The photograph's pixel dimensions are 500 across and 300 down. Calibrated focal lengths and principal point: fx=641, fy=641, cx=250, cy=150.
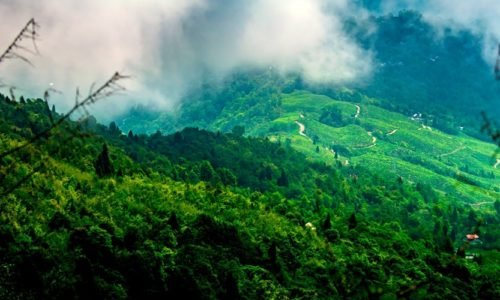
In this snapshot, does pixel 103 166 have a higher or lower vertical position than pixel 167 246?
higher

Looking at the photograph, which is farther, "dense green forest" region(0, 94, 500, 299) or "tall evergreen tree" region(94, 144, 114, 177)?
"tall evergreen tree" region(94, 144, 114, 177)

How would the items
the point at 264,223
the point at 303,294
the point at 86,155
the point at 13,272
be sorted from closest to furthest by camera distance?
the point at 13,272 < the point at 303,294 < the point at 264,223 < the point at 86,155

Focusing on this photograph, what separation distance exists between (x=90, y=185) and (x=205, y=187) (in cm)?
3602

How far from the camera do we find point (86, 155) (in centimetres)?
12125

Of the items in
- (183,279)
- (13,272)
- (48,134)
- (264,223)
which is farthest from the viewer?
(264,223)

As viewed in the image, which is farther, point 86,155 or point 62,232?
point 86,155

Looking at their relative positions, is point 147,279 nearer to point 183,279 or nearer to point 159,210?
point 183,279

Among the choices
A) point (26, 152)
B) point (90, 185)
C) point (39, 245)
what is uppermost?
point (90, 185)

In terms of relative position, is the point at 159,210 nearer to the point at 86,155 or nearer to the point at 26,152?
the point at 86,155

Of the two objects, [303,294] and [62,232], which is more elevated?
[303,294]

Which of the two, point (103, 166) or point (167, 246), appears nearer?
point (167, 246)

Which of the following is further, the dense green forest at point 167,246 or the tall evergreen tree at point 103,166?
the tall evergreen tree at point 103,166

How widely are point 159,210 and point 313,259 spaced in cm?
2447

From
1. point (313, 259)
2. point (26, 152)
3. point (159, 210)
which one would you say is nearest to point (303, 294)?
point (313, 259)
